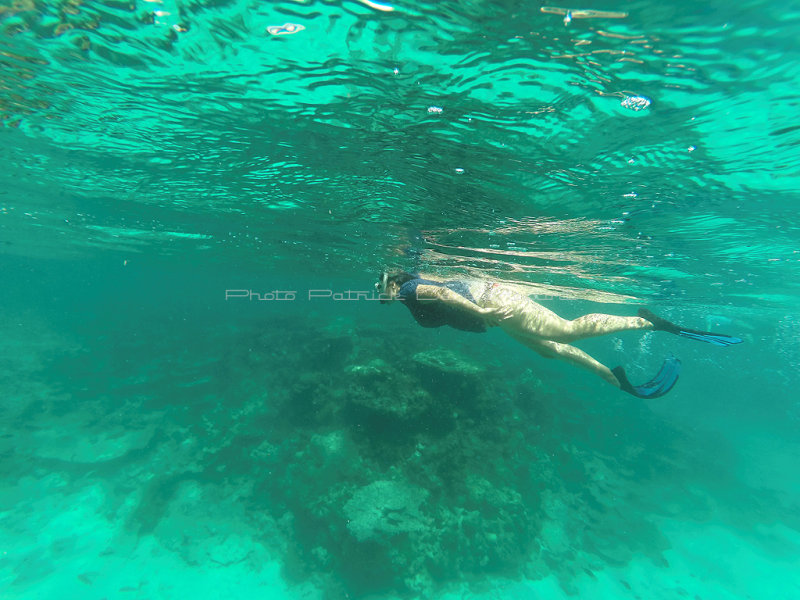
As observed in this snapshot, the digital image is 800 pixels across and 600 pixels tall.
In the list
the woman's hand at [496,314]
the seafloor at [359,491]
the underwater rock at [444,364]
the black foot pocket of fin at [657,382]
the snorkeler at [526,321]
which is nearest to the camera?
the snorkeler at [526,321]

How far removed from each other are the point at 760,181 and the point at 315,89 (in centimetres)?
948

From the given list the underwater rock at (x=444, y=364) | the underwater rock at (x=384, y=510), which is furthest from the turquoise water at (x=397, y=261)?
the underwater rock at (x=444, y=364)

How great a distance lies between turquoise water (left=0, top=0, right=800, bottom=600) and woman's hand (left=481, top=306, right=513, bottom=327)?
3.31 metres

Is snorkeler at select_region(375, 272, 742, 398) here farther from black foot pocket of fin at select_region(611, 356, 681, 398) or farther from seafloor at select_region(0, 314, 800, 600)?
seafloor at select_region(0, 314, 800, 600)

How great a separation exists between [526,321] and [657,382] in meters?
3.72

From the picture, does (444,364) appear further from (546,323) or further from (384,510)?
(546,323)

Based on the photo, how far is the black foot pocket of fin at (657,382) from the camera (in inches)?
306

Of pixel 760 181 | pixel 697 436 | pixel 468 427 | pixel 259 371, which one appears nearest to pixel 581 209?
pixel 760 181

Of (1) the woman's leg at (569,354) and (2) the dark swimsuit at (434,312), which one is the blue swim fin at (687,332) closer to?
(1) the woman's leg at (569,354)

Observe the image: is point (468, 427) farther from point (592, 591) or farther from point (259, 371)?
point (259, 371)

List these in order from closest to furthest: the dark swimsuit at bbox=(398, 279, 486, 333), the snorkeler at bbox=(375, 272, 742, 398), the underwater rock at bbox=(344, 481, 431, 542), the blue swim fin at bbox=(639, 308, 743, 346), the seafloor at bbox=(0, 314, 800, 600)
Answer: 1. the dark swimsuit at bbox=(398, 279, 486, 333)
2. the snorkeler at bbox=(375, 272, 742, 398)
3. the blue swim fin at bbox=(639, 308, 743, 346)
4. the seafloor at bbox=(0, 314, 800, 600)
5. the underwater rock at bbox=(344, 481, 431, 542)

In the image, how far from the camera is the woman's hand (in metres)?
7.56

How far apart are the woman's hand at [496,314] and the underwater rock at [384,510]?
304 inches

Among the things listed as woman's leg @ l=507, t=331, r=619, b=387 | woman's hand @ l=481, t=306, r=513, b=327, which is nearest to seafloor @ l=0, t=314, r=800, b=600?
woman's leg @ l=507, t=331, r=619, b=387
